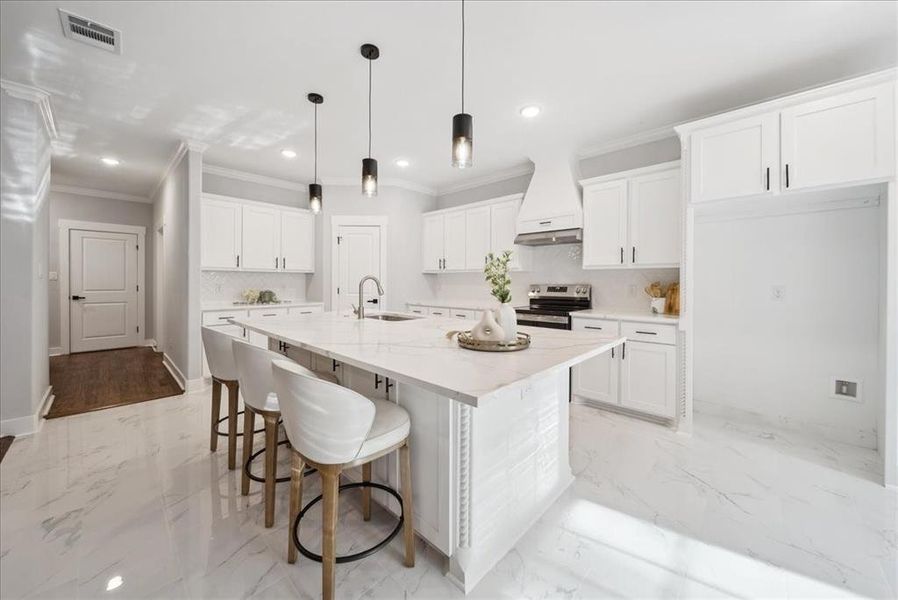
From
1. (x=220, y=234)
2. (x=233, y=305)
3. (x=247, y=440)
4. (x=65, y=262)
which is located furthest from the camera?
(x=65, y=262)

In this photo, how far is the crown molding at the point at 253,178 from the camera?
463 centimetres

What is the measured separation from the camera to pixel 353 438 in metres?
1.31

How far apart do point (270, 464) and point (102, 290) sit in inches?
260

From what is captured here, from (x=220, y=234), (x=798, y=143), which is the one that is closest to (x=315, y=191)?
(x=220, y=234)

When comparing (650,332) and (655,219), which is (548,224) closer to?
(655,219)

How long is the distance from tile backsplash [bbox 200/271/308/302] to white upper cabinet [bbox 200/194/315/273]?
0.34m

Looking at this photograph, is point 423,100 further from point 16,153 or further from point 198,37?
point 16,153

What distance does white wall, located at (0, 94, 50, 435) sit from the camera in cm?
279

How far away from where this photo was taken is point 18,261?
9.36 ft

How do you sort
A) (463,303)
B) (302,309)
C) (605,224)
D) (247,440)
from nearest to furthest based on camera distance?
(247,440) < (605,224) < (302,309) < (463,303)

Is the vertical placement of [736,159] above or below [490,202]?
below

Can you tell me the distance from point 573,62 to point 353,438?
105 inches

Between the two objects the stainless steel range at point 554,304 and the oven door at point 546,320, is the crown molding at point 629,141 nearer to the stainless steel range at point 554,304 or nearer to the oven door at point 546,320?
the stainless steel range at point 554,304

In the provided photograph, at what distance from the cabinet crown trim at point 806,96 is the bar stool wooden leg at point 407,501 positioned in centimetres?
312
